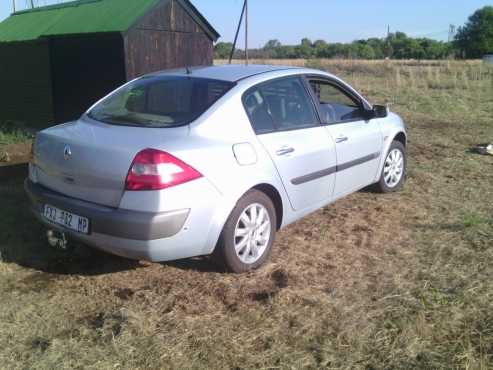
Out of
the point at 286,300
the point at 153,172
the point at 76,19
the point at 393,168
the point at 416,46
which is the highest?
the point at 416,46

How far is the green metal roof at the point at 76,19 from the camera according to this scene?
356 inches

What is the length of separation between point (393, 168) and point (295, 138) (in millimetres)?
2152

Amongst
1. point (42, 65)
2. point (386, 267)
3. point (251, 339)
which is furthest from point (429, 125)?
point (251, 339)

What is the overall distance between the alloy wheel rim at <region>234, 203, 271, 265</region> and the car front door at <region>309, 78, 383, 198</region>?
105cm

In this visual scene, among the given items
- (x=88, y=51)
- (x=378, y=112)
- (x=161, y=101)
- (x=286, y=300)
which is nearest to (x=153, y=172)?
(x=161, y=101)

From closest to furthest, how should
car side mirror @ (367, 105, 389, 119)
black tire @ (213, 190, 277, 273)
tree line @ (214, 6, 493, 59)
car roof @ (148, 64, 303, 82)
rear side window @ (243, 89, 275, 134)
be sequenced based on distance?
black tire @ (213, 190, 277, 273) < rear side window @ (243, 89, 275, 134) < car roof @ (148, 64, 303, 82) < car side mirror @ (367, 105, 389, 119) < tree line @ (214, 6, 493, 59)

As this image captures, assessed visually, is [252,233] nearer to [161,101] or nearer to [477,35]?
[161,101]

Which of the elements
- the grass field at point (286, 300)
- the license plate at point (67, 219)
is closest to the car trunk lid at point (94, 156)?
the license plate at point (67, 219)

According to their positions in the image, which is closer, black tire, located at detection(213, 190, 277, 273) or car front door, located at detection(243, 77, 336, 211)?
black tire, located at detection(213, 190, 277, 273)

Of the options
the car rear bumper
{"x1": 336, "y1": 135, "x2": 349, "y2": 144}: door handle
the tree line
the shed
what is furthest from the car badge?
the tree line

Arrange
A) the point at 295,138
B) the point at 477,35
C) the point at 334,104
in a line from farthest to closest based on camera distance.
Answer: the point at 477,35 → the point at 334,104 → the point at 295,138

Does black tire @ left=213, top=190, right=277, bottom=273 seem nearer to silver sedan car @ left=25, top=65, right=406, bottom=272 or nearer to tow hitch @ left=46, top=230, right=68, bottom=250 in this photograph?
silver sedan car @ left=25, top=65, right=406, bottom=272

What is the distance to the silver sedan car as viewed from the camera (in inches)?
120

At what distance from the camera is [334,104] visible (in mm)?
4906
